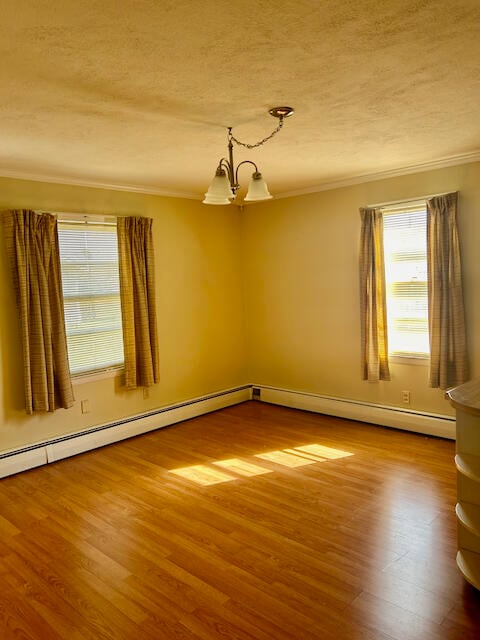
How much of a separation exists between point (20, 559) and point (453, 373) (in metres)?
3.52

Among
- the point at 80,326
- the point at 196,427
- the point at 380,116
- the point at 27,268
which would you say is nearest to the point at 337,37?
the point at 380,116

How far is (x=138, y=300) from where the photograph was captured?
460cm

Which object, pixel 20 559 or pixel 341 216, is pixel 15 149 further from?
pixel 341 216

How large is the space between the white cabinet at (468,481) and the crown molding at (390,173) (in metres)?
2.48

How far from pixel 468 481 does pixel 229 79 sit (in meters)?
2.16

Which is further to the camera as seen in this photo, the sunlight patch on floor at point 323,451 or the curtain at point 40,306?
the sunlight patch on floor at point 323,451

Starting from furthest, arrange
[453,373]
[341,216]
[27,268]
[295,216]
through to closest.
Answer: [295,216], [341,216], [453,373], [27,268]

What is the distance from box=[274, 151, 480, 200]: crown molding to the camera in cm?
396

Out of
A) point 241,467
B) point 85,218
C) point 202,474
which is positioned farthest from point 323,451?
point 85,218

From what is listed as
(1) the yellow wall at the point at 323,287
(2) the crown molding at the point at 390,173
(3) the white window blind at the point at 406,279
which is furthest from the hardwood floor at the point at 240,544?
(2) the crown molding at the point at 390,173

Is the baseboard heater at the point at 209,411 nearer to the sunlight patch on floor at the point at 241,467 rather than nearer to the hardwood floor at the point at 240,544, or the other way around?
the hardwood floor at the point at 240,544

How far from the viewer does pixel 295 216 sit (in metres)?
5.23

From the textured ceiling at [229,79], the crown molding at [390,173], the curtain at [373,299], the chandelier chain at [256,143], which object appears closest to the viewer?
the textured ceiling at [229,79]

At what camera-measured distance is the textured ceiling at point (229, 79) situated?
1663 millimetres
